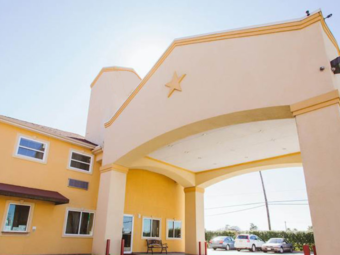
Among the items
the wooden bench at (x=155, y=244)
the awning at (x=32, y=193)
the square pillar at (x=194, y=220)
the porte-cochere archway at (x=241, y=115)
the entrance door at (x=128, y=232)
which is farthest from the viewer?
the square pillar at (x=194, y=220)

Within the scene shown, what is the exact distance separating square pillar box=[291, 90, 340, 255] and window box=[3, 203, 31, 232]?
1097 centimetres

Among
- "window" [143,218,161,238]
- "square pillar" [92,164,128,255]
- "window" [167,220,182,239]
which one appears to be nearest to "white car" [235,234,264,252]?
"window" [167,220,182,239]

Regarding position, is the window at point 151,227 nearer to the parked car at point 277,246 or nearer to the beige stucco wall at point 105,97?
Answer: the beige stucco wall at point 105,97

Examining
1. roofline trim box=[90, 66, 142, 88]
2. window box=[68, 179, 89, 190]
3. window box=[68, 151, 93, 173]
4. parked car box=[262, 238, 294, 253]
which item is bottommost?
parked car box=[262, 238, 294, 253]

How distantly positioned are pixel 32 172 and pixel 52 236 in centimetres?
300

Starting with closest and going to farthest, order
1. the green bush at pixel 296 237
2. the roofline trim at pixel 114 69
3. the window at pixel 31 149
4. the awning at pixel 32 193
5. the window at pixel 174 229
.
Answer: the awning at pixel 32 193 < the window at pixel 31 149 < the window at pixel 174 229 < the roofline trim at pixel 114 69 < the green bush at pixel 296 237

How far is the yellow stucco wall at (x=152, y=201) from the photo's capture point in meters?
15.4

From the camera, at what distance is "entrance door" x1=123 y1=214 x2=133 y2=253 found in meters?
14.5

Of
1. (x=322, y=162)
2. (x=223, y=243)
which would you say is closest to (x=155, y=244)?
(x=223, y=243)

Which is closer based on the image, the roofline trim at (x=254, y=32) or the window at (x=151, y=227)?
the roofline trim at (x=254, y=32)

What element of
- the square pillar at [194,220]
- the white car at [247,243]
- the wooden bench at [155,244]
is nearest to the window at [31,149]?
the wooden bench at [155,244]

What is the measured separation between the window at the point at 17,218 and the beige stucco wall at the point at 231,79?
16.0ft

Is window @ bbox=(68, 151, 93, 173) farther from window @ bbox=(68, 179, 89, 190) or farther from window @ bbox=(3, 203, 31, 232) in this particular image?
window @ bbox=(3, 203, 31, 232)

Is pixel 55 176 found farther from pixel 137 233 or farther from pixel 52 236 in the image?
pixel 137 233
